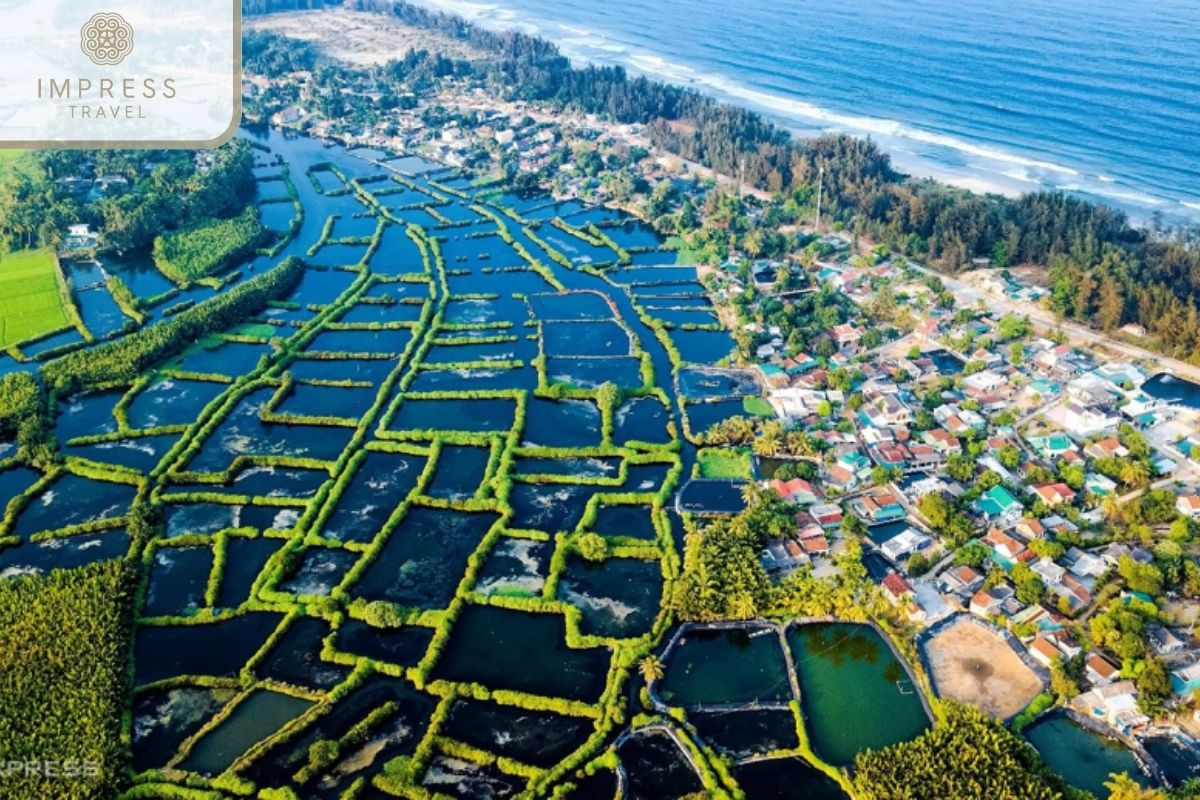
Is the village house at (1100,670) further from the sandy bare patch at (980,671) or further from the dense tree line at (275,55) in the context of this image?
the dense tree line at (275,55)

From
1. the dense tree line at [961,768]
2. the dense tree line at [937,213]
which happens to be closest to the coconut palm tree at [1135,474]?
the dense tree line at [937,213]

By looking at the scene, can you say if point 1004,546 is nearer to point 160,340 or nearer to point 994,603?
point 994,603

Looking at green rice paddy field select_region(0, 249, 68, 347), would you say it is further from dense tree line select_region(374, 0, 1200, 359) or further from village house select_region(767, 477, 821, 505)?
dense tree line select_region(374, 0, 1200, 359)

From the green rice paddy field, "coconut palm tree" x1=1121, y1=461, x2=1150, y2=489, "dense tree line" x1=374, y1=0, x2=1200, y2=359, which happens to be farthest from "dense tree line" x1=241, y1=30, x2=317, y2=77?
"coconut palm tree" x1=1121, y1=461, x2=1150, y2=489

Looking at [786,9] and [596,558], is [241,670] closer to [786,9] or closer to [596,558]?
[596,558]

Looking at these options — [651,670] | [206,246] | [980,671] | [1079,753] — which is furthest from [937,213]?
[206,246]

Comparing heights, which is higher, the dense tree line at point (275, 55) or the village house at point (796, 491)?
the dense tree line at point (275, 55)
